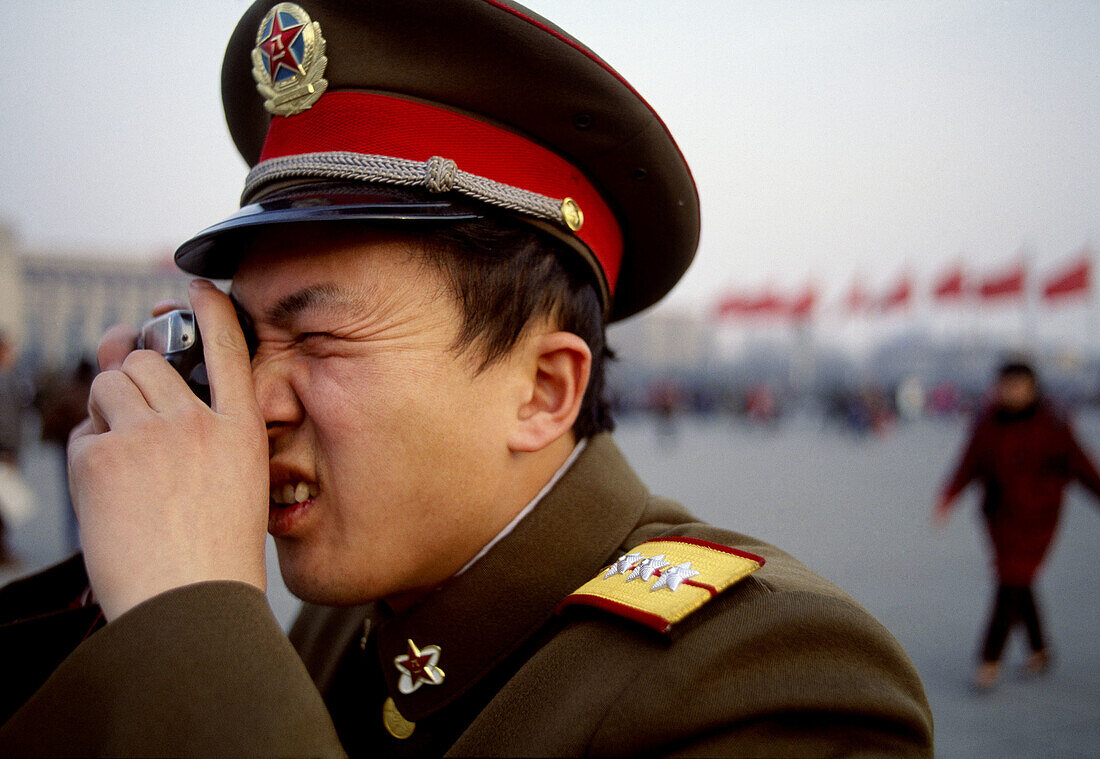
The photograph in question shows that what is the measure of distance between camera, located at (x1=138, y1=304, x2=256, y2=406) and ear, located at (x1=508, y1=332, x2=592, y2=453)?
0.52 meters

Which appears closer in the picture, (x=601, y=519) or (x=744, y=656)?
(x=744, y=656)

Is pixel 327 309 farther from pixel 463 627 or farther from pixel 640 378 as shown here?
pixel 640 378

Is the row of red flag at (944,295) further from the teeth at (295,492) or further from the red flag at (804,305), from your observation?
the teeth at (295,492)

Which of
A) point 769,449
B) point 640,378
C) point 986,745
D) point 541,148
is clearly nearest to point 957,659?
point 986,745

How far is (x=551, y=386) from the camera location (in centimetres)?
150

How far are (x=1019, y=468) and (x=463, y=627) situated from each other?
15.4 feet

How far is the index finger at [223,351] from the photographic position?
4.01 ft

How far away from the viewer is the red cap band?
137 cm

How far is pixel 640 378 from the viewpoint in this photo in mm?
56188

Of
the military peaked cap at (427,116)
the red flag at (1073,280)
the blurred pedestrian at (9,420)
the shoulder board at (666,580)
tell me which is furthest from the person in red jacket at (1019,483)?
the red flag at (1073,280)

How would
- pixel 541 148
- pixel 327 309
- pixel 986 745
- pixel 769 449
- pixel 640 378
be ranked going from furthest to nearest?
pixel 640 378
pixel 769 449
pixel 986 745
pixel 541 148
pixel 327 309

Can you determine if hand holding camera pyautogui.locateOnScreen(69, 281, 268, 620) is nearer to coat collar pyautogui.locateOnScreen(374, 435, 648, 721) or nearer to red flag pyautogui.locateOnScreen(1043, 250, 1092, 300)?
coat collar pyautogui.locateOnScreen(374, 435, 648, 721)

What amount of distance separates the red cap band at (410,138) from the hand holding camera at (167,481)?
0.44 m

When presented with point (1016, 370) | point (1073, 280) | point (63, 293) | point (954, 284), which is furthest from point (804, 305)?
point (63, 293)
